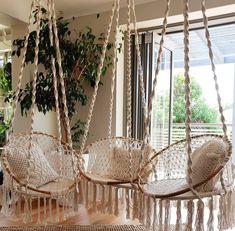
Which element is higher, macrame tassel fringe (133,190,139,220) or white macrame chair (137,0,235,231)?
white macrame chair (137,0,235,231)

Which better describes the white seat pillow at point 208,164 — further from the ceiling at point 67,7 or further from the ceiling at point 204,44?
the ceiling at point 204,44

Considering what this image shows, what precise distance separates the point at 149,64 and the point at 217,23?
984 millimetres

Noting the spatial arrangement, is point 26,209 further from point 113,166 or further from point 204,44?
point 204,44

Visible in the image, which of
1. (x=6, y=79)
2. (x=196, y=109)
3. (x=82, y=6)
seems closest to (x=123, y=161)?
(x=82, y=6)

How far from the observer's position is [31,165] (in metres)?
2.09

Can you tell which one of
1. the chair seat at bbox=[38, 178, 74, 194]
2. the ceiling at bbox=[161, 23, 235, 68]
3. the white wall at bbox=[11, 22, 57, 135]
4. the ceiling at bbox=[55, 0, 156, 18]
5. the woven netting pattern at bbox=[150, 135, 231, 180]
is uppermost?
the ceiling at bbox=[55, 0, 156, 18]

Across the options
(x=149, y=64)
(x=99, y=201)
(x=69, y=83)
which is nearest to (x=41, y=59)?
(x=69, y=83)

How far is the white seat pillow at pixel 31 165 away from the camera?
2.00 meters

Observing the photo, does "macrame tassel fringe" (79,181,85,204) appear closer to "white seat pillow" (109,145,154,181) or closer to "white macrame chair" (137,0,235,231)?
"white seat pillow" (109,145,154,181)

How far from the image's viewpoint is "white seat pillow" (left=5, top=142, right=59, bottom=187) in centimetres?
200

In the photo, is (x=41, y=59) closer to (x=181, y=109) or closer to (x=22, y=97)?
(x=22, y=97)

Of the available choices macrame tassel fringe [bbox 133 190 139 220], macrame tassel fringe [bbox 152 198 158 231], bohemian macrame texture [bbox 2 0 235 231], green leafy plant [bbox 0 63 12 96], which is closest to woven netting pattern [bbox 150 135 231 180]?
bohemian macrame texture [bbox 2 0 235 231]

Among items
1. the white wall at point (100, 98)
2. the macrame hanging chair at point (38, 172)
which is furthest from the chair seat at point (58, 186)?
the white wall at point (100, 98)

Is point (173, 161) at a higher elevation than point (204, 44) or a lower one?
lower
